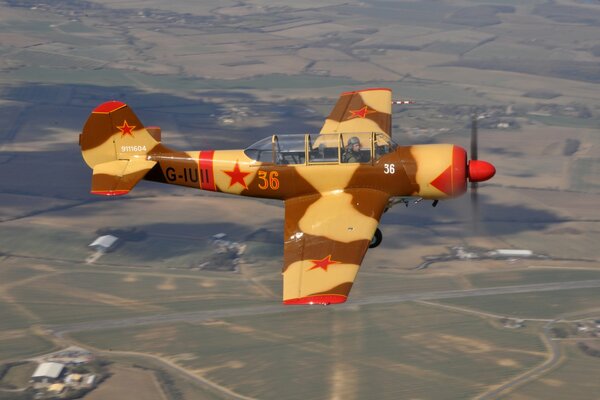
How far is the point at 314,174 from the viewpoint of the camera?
41.0 metres

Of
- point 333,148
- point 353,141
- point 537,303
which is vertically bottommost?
point 537,303

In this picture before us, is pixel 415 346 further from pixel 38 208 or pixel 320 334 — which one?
pixel 38 208

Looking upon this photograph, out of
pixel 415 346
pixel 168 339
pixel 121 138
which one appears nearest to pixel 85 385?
pixel 168 339

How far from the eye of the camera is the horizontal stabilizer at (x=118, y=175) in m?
42.1

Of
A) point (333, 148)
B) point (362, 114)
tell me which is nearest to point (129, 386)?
point (362, 114)

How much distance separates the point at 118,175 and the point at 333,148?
34.1ft

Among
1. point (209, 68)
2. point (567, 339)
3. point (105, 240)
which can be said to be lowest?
point (567, 339)

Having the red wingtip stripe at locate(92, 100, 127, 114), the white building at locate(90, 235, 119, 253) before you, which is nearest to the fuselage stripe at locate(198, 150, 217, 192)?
the red wingtip stripe at locate(92, 100, 127, 114)

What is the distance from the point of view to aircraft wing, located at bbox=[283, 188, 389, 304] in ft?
110

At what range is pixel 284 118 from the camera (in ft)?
537

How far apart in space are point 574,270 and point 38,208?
70.4 meters

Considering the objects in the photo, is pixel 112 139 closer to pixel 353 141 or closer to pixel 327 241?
pixel 353 141

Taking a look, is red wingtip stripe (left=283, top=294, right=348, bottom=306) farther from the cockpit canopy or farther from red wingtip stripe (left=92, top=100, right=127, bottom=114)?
red wingtip stripe (left=92, top=100, right=127, bottom=114)

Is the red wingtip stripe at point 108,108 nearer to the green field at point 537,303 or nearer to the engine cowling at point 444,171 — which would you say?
the engine cowling at point 444,171
